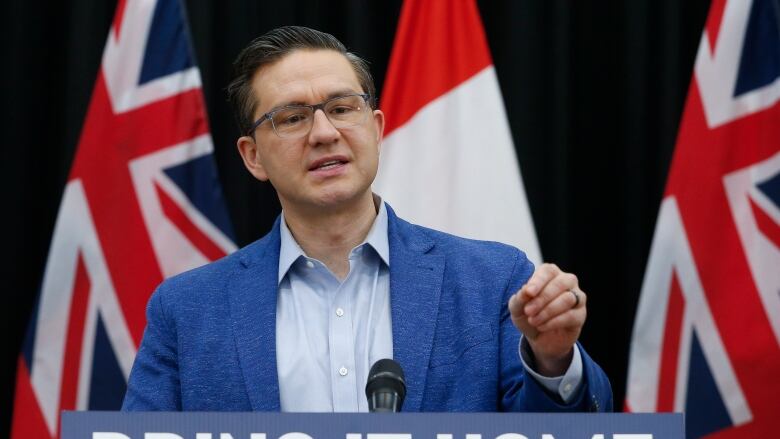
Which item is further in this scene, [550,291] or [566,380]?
[566,380]

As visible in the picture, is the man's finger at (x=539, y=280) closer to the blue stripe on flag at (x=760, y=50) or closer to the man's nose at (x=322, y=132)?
the man's nose at (x=322, y=132)

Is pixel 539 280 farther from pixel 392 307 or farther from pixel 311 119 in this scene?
pixel 311 119

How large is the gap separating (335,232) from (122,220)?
128 cm

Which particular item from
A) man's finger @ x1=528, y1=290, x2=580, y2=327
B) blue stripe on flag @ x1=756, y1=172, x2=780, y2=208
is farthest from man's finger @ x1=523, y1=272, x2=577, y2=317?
Result: blue stripe on flag @ x1=756, y1=172, x2=780, y2=208

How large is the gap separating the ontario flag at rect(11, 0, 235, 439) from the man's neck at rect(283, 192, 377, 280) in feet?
3.77

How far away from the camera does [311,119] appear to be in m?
2.03

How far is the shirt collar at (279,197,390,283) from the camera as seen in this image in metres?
2.04

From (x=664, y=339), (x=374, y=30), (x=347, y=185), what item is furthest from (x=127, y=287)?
(x=664, y=339)

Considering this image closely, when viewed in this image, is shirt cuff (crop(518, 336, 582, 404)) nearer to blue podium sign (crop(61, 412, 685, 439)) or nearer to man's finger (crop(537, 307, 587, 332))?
man's finger (crop(537, 307, 587, 332))

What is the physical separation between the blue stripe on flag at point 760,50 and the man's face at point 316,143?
4.88 ft

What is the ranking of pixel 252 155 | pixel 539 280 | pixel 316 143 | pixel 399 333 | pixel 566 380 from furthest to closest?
pixel 252 155 < pixel 316 143 < pixel 399 333 < pixel 566 380 < pixel 539 280

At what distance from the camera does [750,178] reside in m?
3.10

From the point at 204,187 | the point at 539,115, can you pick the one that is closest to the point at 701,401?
the point at 539,115

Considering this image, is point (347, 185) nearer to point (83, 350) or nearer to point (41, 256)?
point (83, 350)
